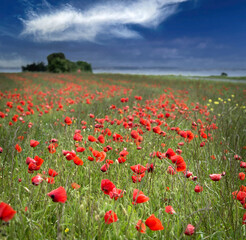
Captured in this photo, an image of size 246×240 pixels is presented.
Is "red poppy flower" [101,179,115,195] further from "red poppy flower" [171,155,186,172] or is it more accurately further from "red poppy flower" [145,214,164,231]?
"red poppy flower" [171,155,186,172]

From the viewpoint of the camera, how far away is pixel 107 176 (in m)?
2.45

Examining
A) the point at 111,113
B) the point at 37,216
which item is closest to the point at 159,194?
the point at 37,216

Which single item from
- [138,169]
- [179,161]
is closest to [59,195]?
[138,169]

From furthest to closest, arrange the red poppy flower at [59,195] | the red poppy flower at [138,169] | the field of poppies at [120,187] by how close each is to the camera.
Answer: the red poppy flower at [138,169], the field of poppies at [120,187], the red poppy flower at [59,195]

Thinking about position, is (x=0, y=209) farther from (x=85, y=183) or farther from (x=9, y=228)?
(x=85, y=183)

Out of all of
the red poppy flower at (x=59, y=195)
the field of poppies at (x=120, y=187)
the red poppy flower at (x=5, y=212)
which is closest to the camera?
the red poppy flower at (x=5, y=212)

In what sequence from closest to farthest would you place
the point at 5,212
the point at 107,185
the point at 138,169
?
the point at 5,212 → the point at 107,185 → the point at 138,169

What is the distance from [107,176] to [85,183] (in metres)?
0.25

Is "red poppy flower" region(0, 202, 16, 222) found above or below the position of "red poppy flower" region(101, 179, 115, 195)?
above

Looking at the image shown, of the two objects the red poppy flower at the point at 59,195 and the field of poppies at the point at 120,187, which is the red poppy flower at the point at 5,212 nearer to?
the field of poppies at the point at 120,187

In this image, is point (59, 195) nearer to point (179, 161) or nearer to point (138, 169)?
point (138, 169)

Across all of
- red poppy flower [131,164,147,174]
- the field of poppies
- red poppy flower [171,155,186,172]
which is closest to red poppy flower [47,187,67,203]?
the field of poppies

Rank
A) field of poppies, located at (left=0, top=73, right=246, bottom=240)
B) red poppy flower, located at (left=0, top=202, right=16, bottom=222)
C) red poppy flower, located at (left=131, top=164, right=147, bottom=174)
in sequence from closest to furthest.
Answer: red poppy flower, located at (left=0, top=202, right=16, bottom=222) < field of poppies, located at (left=0, top=73, right=246, bottom=240) < red poppy flower, located at (left=131, top=164, right=147, bottom=174)

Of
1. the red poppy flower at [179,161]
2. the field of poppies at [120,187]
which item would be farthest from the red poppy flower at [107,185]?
the red poppy flower at [179,161]
